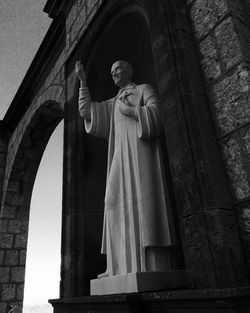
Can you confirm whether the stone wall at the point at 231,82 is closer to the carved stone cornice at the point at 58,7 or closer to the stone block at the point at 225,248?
the stone block at the point at 225,248

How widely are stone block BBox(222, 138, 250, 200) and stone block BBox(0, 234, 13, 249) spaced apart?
538 cm

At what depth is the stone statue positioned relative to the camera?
6.10ft

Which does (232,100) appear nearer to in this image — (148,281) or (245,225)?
(245,225)

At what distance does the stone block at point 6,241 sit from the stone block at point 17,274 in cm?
43

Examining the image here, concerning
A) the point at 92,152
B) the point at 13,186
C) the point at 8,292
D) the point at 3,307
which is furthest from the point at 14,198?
the point at 92,152

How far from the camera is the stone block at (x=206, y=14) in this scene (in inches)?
70.8

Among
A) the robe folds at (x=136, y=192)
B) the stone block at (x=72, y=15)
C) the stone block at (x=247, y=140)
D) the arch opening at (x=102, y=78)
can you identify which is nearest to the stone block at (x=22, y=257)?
the arch opening at (x=102, y=78)

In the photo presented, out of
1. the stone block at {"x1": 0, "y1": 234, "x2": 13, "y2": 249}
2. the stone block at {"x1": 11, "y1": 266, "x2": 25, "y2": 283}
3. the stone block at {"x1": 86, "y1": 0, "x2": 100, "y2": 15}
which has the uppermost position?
the stone block at {"x1": 86, "y1": 0, "x2": 100, "y2": 15}

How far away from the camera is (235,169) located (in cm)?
154

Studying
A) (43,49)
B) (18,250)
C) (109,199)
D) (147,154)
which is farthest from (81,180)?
(18,250)

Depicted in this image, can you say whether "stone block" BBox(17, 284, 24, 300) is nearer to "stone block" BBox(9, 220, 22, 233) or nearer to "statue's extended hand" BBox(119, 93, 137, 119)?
"stone block" BBox(9, 220, 22, 233)

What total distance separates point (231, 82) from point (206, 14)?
56 cm

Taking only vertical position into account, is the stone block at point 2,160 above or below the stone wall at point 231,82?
above

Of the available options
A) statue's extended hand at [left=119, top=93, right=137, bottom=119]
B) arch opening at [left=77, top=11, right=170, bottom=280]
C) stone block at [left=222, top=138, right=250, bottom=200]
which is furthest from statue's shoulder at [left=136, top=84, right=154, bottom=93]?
stone block at [left=222, top=138, right=250, bottom=200]
